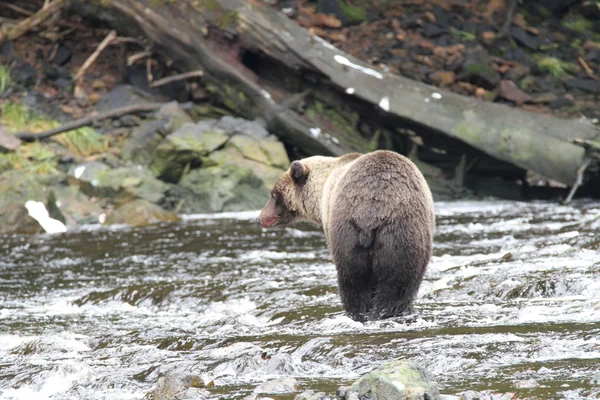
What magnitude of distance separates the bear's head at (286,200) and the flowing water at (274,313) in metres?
0.62

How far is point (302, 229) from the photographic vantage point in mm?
12555

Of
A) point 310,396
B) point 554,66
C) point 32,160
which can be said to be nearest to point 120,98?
point 32,160

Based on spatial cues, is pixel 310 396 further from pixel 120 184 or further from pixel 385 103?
pixel 120 184

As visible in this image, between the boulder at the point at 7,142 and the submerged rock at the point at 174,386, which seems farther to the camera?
the boulder at the point at 7,142

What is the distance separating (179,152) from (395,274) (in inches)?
353

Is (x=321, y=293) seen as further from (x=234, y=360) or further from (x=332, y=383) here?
(x=332, y=383)

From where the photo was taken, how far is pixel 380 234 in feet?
20.3

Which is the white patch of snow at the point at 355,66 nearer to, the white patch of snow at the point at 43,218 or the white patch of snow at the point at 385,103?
the white patch of snow at the point at 385,103

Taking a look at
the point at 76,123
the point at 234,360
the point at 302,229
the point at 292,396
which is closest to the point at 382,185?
the point at 234,360

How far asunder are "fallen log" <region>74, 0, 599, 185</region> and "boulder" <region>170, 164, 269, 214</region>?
134cm

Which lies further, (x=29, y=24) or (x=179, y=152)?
(x=29, y=24)

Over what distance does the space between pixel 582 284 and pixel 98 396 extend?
3.85 m

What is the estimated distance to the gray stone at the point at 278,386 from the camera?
4703mm

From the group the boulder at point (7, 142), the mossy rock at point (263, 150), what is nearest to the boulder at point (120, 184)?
the boulder at point (7, 142)
